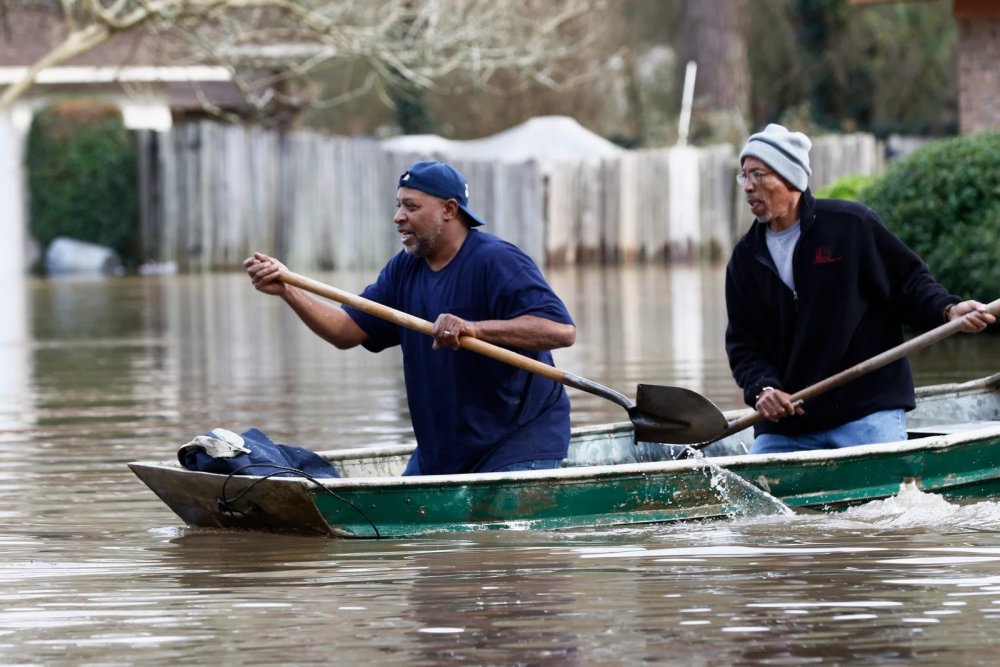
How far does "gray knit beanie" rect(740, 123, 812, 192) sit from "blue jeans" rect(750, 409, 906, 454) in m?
1.05

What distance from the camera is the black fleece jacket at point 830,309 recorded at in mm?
8383

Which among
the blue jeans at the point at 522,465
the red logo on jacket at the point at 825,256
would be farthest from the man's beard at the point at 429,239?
the red logo on jacket at the point at 825,256

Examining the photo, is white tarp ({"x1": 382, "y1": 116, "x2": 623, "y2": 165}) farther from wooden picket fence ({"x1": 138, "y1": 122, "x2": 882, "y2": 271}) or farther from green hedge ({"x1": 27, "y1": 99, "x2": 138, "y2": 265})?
green hedge ({"x1": 27, "y1": 99, "x2": 138, "y2": 265})

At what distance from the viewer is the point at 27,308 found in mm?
23734

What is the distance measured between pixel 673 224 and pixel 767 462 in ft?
74.6

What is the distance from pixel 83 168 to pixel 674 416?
78.4 feet

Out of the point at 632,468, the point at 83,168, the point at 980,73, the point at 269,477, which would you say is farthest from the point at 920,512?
the point at 83,168

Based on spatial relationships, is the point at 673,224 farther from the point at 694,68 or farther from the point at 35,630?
the point at 35,630

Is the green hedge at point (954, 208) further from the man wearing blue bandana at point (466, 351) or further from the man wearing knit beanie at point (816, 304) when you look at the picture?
the man wearing blue bandana at point (466, 351)

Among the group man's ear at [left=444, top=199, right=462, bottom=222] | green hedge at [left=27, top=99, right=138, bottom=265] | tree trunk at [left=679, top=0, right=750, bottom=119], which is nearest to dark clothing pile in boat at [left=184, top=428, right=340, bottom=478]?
man's ear at [left=444, top=199, right=462, bottom=222]

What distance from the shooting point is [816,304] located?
8438 millimetres

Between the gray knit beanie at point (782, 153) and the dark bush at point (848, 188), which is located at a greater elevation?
the gray knit beanie at point (782, 153)

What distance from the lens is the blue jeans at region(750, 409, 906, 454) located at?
339 inches

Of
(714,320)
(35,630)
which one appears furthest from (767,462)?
(714,320)
